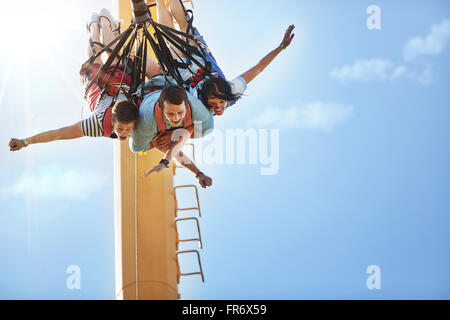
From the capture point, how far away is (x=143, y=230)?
5859 mm

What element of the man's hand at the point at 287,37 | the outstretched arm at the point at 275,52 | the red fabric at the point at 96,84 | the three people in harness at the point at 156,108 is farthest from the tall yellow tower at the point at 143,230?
the man's hand at the point at 287,37

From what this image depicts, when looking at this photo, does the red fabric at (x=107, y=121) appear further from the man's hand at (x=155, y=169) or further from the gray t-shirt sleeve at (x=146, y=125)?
the man's hand at (x=155, y=169)

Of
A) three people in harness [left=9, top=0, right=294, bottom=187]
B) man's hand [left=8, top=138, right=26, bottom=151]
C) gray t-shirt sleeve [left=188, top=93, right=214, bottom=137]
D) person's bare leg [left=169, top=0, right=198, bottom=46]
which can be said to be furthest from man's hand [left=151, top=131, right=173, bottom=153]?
person's bare leg [left=169, top=0, right=198, bottom=46]

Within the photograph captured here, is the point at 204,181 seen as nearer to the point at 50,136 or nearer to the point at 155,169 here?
the point at 155,169

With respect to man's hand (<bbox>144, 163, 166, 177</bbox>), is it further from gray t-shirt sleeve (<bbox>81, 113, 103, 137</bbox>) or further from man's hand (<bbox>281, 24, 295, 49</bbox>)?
man's hand (<bbox>281, 24, 295, 49</bbox>)

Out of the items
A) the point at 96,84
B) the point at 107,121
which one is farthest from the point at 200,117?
the point at 96,84

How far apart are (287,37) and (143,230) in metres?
2.45

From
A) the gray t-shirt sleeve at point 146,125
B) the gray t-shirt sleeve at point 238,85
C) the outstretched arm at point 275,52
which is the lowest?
the gray t-shirt sleeve at point 146,125

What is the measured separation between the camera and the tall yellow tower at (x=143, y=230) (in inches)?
228

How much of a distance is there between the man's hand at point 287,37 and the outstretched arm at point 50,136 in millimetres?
2086

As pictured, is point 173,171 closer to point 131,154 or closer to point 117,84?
point 131,154

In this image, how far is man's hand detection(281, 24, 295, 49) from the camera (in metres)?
5.27
